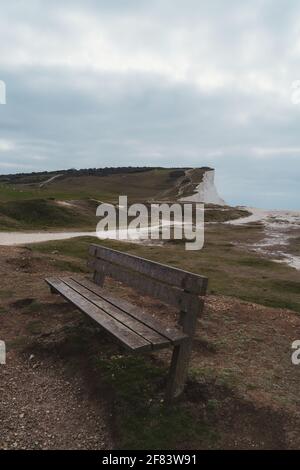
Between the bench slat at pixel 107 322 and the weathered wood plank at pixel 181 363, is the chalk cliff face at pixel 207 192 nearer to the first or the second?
the bench slat at pixel 107 322

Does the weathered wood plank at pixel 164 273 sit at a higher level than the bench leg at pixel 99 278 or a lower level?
higher

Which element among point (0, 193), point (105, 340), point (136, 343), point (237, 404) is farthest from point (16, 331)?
point (0, 193)

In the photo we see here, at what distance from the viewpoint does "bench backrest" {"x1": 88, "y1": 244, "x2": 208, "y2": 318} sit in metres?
5.71

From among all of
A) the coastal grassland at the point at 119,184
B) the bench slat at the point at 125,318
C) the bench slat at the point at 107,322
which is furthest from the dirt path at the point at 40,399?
the coastal grassland at the point at 119,184

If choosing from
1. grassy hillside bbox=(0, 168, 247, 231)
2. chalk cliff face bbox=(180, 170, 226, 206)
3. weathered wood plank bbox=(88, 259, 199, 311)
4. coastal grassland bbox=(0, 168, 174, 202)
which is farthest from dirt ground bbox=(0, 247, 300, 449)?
coastal grassland bbox=(0, 168, 174, 202)

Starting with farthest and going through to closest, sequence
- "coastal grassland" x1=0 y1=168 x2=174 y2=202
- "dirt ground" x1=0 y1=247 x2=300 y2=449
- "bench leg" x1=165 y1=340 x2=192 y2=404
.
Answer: "coastal grassland" x1=0 y1=168 x2=174 y2=202
"bench leg" x1=165 y1=340 x2=192 y2=404
"dirt ground" x1=0 y1=247 x2=300 y2=449

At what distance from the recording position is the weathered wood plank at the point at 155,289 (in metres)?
5.76

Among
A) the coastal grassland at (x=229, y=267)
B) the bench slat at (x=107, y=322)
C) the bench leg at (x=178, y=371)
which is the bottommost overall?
the coastal grassland at (x=229, y=267)

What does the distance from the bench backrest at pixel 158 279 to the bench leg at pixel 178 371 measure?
1.54 feet

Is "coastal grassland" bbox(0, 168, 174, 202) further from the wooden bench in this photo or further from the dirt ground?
the wooden bench

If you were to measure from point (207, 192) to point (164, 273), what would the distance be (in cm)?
9579

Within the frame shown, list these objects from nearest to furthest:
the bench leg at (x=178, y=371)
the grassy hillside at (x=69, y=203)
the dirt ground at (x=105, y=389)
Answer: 1. the dirt ground at (x=105, y=389)
2. the bench leg at (x=178, y=371)
3. the grassy hillside at (x=69, y=203)

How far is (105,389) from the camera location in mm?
5918
